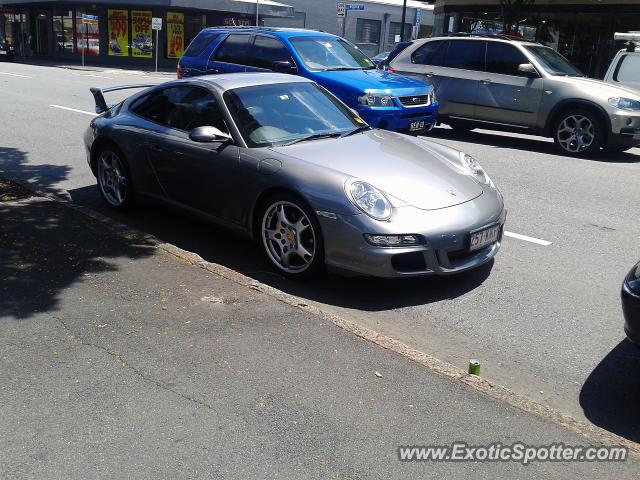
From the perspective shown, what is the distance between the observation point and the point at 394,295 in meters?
5.05

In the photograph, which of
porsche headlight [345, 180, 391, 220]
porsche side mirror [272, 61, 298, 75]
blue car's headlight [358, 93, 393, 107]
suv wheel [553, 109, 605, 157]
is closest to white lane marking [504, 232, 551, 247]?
porsche headlight [345, 180, 391, 220]

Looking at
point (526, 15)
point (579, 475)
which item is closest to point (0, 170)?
point (579, 475)

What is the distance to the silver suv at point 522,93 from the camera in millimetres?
10898

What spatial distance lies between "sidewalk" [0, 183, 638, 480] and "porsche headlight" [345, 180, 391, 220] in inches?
34.8

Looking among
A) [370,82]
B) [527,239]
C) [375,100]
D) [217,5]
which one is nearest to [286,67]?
[370,82]

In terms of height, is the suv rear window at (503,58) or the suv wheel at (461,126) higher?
the suv rear window at (503,58)

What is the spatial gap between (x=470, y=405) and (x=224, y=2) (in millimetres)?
37564

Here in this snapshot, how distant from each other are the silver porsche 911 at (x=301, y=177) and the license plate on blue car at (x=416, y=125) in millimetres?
4601

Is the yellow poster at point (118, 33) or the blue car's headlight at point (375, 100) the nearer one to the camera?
the blue car's headlight at point (375, 100)

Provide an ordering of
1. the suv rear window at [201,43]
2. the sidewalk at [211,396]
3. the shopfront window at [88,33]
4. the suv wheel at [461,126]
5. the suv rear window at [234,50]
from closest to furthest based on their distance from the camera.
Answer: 1. the sidewalk at [211,396]
2. the suv rear window at [234,50]
3. the suv rear window at [201,43]
4. the suv wheel at [461,126]
5. the shopfront window at [88,33]

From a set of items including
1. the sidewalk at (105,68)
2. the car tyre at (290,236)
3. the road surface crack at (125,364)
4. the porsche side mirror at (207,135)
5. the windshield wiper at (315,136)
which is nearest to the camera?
the road surface crack at (125,364)

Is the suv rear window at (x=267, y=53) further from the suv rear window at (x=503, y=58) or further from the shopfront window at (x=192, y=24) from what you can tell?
the shopfront window at (x=192, y=24)

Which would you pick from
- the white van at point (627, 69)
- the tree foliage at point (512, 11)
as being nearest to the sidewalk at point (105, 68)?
the tree foliage at point (512, 11)

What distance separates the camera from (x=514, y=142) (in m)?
12.6
